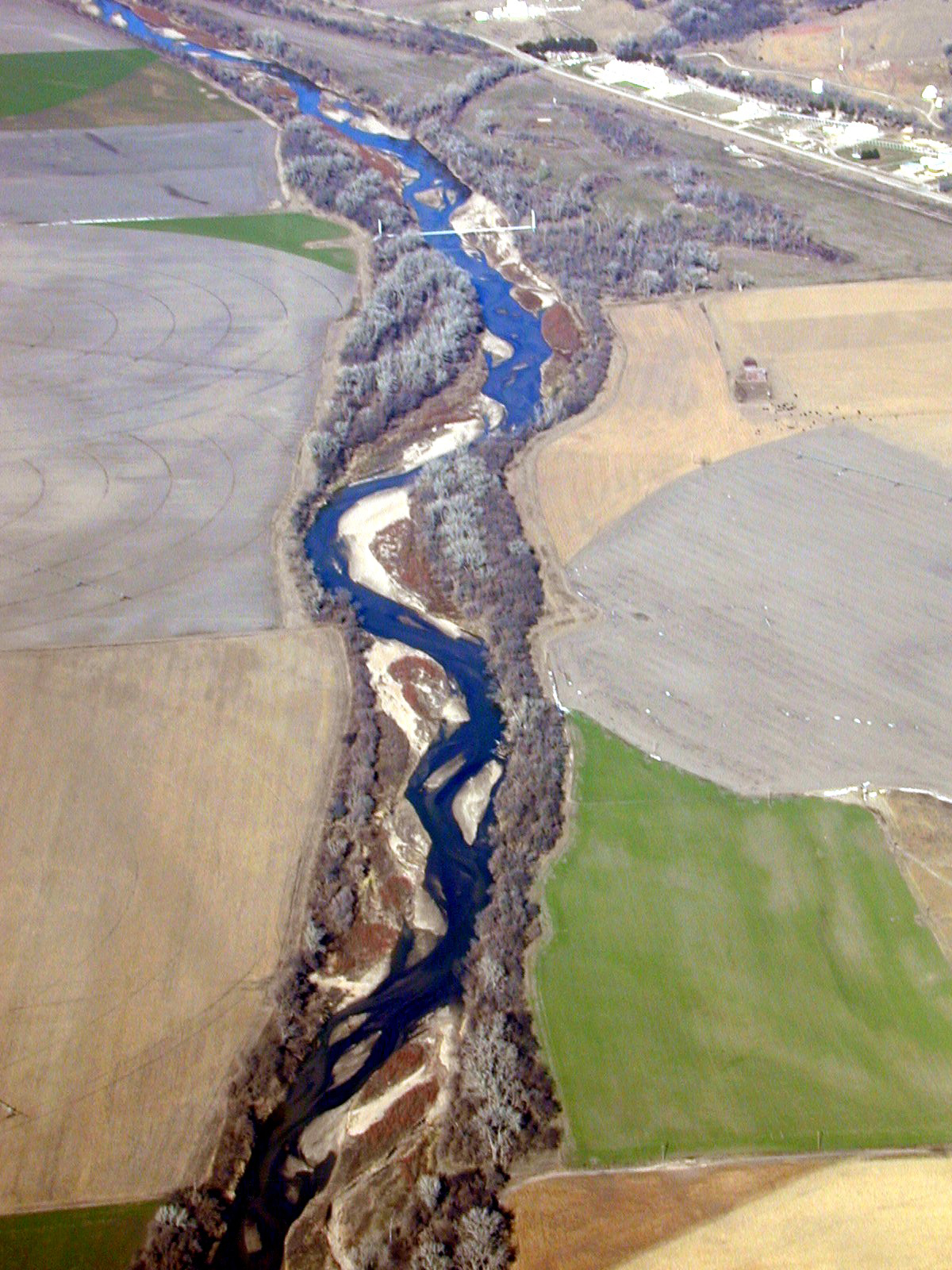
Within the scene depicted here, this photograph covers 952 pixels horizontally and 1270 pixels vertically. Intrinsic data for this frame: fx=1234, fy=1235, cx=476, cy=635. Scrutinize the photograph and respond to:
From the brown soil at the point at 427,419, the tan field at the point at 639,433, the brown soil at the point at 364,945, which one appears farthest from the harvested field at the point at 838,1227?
the brown soil at the point at 427,419

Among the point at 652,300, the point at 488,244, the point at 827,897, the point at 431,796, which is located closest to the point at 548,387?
the point at 652,300

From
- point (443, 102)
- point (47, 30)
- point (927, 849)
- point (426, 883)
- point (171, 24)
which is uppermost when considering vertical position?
point (171, 24)

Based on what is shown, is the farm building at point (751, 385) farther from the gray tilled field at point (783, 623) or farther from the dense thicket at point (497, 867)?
the dense thicket at point (497, 867)

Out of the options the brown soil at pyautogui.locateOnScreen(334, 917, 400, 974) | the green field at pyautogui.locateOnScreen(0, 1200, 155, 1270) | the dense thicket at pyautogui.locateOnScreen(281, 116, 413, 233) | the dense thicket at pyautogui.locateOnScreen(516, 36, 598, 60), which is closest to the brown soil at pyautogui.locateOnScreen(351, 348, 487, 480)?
the dense thicket at pyautogui.locateOnScreen(281, 116, 413, 233)

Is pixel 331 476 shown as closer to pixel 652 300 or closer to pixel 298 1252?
pixel 652 300

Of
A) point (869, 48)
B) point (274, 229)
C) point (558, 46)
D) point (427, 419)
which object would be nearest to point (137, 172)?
point (274, 229)

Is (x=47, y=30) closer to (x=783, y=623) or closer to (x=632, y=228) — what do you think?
(x=632, y=228)

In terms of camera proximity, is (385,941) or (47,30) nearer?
(385,941)
